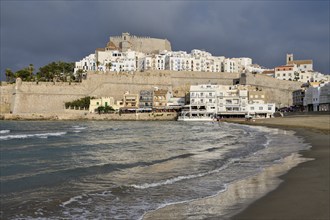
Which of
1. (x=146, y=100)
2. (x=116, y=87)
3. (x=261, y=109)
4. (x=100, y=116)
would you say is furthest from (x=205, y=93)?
(x=100, y=116)

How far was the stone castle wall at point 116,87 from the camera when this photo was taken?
226ft

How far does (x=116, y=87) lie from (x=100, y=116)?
9307mm

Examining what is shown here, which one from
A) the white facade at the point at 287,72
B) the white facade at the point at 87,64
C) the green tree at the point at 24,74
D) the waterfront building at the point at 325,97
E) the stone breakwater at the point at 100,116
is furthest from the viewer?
the white facade at the point at 87,64

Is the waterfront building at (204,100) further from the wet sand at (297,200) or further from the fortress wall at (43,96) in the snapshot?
the wet sand at (297,200)

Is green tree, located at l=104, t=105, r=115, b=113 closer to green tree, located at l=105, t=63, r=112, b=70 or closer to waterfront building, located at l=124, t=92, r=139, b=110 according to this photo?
waterfront building, located at l=124, t=92, r=139, b=110

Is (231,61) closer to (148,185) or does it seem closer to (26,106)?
(26,106)

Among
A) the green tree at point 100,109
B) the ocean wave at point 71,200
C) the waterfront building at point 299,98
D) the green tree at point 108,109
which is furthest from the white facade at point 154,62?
the ocean wave at point 71,200

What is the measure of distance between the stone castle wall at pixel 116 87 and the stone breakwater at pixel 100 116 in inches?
64.4

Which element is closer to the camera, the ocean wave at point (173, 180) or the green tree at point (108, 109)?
the ocean wave at point (173, 180)

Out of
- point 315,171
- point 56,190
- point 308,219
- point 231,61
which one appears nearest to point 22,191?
point 56,190

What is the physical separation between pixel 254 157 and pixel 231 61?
8114 centimetres

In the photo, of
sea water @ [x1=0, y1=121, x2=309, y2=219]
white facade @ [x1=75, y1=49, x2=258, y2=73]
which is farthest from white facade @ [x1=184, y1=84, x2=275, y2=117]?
sea water @ [x1=0, y1=121, x2=309, y2=219]

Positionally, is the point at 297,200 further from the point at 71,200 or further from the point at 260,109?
the point at 260,109

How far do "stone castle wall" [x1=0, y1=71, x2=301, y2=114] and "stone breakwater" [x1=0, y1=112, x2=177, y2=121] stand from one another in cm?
163
